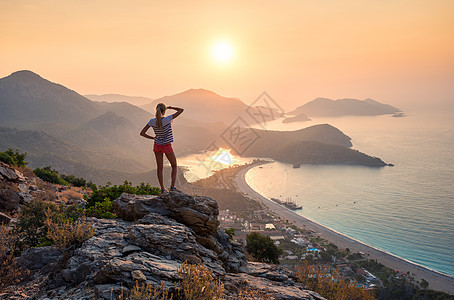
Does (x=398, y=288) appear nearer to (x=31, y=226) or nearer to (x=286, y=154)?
(x=31, y=226)

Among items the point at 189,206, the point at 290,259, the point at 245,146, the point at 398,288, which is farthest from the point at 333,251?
the point at 245,146

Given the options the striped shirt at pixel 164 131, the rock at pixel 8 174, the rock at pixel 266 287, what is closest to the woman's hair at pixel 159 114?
the striped shirt at pixel 164 131

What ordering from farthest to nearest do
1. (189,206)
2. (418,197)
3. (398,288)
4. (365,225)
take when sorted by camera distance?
(418,197)
(365,225)
(398,288)
(189,206)

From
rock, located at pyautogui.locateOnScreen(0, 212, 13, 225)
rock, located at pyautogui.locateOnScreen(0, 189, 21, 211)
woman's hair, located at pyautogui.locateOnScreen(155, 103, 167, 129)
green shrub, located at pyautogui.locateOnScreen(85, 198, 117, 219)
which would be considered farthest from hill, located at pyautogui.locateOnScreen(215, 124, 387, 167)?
rock, located at pyautogui.locateOnScreen(0, 212, 13, 225)

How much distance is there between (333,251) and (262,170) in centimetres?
8434

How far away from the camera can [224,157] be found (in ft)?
554

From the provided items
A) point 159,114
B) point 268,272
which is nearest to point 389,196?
point 268,272

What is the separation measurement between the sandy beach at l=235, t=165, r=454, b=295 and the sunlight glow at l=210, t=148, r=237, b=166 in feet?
212

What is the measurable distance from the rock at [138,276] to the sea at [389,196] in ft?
225

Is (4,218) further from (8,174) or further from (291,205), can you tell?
(291,205)

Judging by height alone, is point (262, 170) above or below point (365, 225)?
above

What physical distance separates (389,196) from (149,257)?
106726 mm

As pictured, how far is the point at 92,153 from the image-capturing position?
379ft

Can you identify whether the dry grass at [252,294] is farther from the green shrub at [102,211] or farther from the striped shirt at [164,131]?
the green shrub at [102,211]
